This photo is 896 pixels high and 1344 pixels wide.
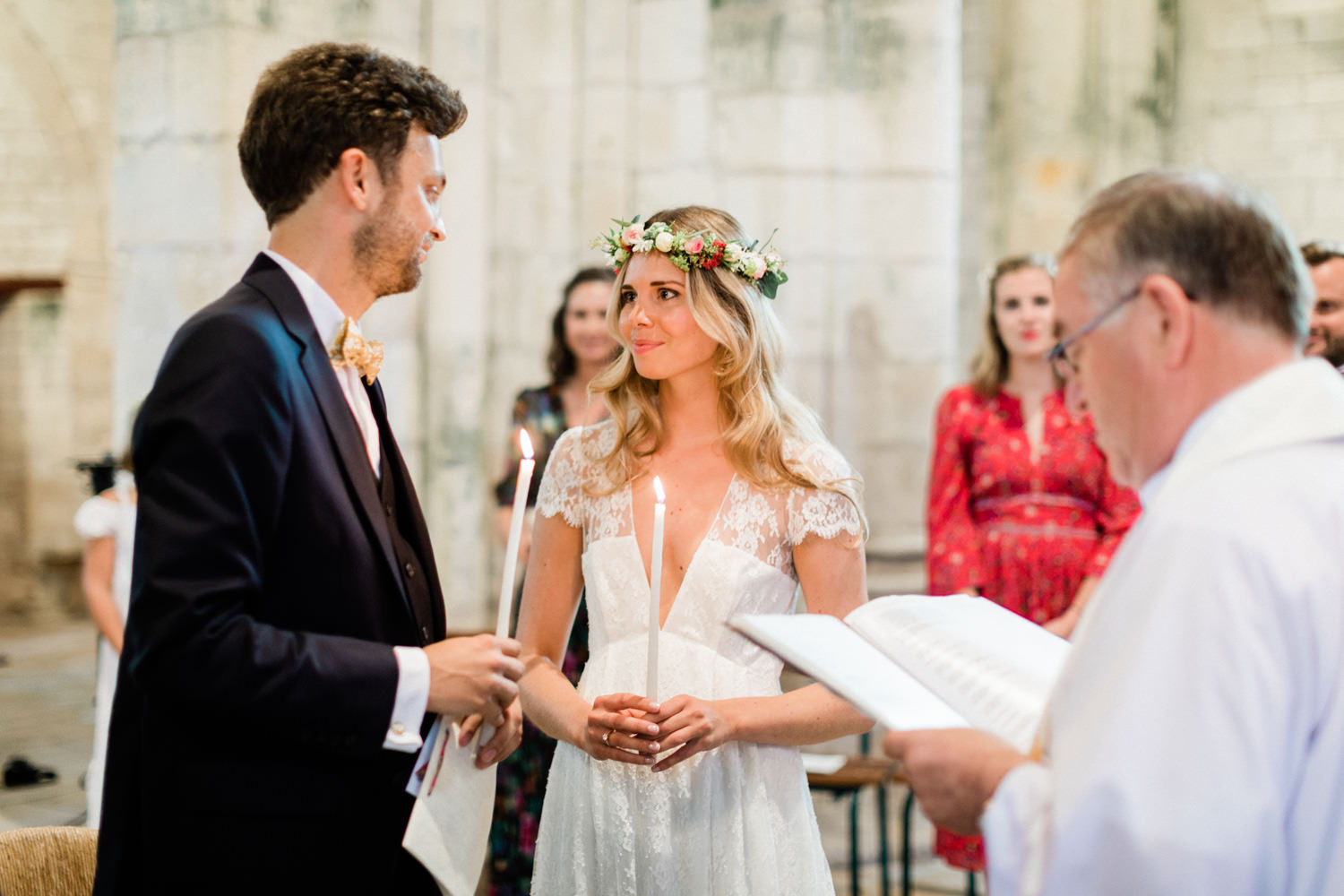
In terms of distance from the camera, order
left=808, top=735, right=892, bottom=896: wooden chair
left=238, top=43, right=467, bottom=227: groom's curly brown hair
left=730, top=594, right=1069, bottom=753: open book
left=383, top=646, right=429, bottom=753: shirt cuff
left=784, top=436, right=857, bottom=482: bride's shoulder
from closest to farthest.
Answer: left=730, top=594, right=1069, bottom=753: open book, left=383, top=646, right=429, bottom=753: shirt cuff, left=238, top=43, right=467, bottom=227: groom's curly brown hair, left=784, top=436, right=857, bottom=482: bride's shoulder, left=808, top=735, right=892, bottom=896: wooden chair

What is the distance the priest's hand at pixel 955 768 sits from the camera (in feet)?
4.02

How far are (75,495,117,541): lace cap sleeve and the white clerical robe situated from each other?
133 inches

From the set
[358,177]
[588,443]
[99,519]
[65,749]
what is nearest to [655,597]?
[588,443]

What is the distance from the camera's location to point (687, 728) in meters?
2.00

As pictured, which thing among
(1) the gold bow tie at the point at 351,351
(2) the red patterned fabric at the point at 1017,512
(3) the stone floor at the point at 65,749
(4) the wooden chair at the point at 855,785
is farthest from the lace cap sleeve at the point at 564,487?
(3) the stone floor at the point at 65,749

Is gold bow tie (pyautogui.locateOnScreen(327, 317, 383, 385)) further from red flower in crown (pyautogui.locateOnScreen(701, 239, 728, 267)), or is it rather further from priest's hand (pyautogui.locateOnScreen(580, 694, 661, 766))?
red flower in crown (pyautogui.locateOnScreen(701, 239, 728, 267))

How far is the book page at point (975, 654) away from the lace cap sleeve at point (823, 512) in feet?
1.95

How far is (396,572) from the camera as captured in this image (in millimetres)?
1647

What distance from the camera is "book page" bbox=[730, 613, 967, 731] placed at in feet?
4.13

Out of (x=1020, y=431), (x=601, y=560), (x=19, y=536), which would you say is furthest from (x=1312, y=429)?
(x=19, y=536)

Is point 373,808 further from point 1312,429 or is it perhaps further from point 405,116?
point 1312,429

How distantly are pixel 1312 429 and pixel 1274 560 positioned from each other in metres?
0.15

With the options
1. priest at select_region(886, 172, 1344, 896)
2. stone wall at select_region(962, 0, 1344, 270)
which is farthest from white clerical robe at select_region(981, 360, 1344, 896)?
stone wall at select_region(962, 0, 1344, 270)

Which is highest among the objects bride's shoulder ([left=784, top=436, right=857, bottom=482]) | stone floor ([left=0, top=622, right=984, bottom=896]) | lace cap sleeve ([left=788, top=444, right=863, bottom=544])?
bride's shoulder ([left=784, top=436, right=857, bottom=482])
